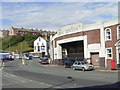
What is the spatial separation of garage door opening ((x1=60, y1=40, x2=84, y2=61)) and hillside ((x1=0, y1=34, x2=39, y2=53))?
73.4 meters

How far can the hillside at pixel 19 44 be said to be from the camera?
5278 inches

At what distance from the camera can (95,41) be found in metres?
43.8

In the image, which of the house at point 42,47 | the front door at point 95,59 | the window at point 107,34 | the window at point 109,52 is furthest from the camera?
the house at point 42,47

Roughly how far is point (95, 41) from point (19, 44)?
105 m

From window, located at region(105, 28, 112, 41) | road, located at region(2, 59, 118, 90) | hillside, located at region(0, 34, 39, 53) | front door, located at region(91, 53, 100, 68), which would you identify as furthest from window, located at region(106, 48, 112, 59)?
hillside, located at region(0, 34, 39, 53)

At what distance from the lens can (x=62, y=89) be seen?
15719mm

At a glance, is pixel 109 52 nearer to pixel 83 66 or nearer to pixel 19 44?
pixel 83 66

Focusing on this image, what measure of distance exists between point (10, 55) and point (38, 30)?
Answer: 4017 inches

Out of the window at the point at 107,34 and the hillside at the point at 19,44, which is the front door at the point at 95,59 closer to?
the window at the point at 107,34

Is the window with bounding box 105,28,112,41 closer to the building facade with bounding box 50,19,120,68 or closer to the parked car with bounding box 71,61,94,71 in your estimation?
the building facade with bounding box 50,19,120,68

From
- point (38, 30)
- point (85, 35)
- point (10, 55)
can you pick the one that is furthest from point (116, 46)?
point (38, 30)

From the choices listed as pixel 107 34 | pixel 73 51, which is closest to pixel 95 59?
pixel 107 34

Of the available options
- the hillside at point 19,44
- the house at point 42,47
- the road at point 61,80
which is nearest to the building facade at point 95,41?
the road at point 61,80

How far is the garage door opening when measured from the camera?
52491mm
